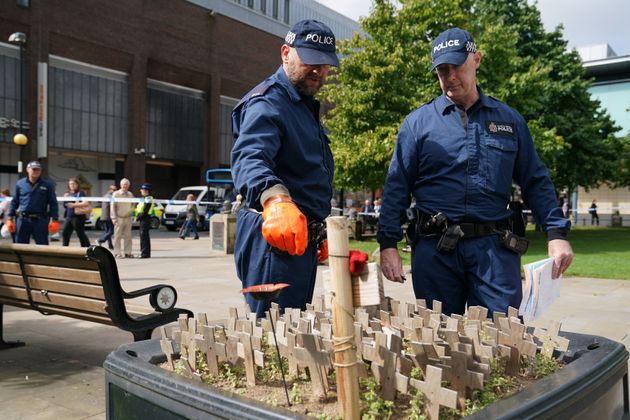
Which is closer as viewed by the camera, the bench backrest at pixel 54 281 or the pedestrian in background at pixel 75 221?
the bench backrest at pixel 54 281

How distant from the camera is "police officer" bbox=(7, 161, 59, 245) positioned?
30.6 ft

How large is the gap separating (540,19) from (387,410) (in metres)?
27.6

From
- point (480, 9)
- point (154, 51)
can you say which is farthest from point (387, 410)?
point (154, 51)

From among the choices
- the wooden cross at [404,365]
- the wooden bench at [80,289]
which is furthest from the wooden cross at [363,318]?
the wooden bench at [80,289]

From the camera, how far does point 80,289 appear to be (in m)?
3.91

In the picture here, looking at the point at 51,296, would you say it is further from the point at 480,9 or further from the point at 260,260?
the point at 480,9

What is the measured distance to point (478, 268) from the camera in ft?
9.40

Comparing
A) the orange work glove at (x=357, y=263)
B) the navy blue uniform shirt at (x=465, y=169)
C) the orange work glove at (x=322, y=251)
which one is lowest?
the orange work glove at (x=322, y=251)

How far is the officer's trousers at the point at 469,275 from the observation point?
110 inches

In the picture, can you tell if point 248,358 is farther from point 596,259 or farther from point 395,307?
point 596,259

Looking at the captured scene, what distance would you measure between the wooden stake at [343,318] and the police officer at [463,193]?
4.77ft

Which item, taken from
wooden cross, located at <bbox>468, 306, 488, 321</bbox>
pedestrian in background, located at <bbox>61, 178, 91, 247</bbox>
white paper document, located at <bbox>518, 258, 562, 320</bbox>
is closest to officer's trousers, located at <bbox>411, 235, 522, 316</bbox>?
white paper document, located at <bbox>518, 258, 562, 320</bbox>

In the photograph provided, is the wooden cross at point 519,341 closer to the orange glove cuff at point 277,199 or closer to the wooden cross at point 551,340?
the wooden cross at point 551,340

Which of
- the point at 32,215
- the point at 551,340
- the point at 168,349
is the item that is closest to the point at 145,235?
the point at 32,215
